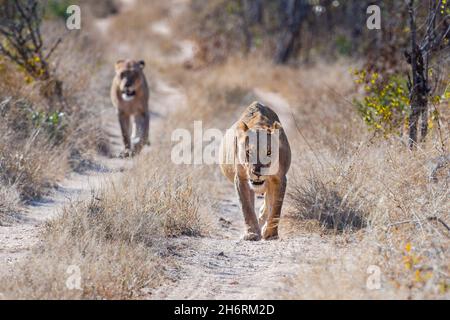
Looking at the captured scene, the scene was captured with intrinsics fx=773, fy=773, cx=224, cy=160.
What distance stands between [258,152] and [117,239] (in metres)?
1.60

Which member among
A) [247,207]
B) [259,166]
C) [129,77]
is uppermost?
[129,77]

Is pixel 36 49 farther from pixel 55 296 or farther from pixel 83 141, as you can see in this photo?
pixel 55 296

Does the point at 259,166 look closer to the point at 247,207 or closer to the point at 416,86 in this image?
the point at 247,207

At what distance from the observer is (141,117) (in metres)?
12.3

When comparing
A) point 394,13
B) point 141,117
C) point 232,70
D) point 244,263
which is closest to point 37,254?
point 244,263

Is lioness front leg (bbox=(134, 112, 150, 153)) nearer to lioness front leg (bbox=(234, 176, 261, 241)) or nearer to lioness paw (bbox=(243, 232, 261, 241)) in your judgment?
lioness front leg (bbox=(234, 176, 261, 241))

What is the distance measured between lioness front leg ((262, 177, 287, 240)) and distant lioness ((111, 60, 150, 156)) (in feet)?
15.4

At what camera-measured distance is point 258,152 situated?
23.8 feet

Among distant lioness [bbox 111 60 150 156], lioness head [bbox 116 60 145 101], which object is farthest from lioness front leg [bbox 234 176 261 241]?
lioness head [bbox 116 60 145 101]

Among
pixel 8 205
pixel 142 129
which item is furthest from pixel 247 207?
pixel 142 129

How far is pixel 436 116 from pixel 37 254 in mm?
→ 4371

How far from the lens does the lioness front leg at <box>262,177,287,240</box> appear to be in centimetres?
755

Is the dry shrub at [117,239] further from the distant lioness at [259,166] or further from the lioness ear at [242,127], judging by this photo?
the lioness ear at [242,127]

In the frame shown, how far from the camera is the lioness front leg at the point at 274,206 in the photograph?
755cm
